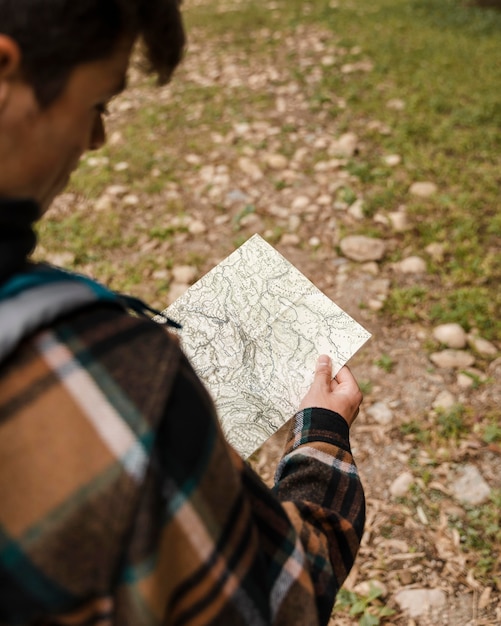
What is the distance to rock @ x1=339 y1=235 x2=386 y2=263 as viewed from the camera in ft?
11.1

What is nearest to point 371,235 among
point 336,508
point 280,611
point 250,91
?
point 250,91

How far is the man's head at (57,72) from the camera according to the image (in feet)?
2.33

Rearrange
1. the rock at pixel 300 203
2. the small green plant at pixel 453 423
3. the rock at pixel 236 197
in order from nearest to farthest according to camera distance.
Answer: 1. the small green plant at pixel 453 423
2. the rock at pixel 300 203
3. the rock at pixel 236 197

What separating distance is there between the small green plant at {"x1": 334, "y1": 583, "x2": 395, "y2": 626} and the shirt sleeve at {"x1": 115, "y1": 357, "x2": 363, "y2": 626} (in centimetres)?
122

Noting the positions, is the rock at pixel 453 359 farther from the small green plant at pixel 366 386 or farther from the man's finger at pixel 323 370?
the man's finger at pixel 323 370

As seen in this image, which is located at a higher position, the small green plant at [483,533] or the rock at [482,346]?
the rock at [482,346]

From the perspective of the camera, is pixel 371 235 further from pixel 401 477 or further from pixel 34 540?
pixel 34 540

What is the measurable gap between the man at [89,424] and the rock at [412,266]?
2.60 metres

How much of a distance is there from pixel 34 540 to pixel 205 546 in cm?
20

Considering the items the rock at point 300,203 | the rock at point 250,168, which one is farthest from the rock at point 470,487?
the rock at point 250,168

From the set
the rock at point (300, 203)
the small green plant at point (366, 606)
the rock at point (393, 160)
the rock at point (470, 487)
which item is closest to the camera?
the small green plant at point (366, 606)

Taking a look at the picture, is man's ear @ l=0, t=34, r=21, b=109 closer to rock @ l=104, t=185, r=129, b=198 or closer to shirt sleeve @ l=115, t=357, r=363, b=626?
shirt sleeve @ l=115, t=357, r=363, b=626

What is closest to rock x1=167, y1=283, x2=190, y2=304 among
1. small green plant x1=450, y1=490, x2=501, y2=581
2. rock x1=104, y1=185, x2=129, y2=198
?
rock x1=104, y1=185, x2=129, y2=198

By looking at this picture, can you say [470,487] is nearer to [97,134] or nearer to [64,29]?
[97,134]
